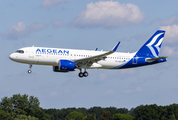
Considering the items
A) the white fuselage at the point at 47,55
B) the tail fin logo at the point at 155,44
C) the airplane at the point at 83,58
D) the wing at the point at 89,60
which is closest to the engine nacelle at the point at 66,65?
the airplane at the point at 83,58

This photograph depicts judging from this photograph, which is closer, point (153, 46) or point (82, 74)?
point (82, 74)

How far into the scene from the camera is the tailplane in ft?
202

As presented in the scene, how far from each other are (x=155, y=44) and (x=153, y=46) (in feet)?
2.70

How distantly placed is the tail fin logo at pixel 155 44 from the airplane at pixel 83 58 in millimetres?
218

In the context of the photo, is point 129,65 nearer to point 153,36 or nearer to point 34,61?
point 153,36

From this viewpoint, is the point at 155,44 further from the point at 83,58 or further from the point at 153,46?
the point at 83,58

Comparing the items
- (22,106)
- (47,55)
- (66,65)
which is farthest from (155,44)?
(22,106)

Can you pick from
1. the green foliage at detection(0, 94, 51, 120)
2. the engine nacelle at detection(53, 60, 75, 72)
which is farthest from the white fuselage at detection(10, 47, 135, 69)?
the green foliage at detection(0, 94, 51, 120)

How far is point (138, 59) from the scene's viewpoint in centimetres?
5903

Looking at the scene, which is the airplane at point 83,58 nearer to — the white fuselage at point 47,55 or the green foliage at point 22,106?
the white fuselage at point 47,55

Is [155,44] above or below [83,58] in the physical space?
above

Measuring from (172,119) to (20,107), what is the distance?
5726 centimetres

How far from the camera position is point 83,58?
177 ft

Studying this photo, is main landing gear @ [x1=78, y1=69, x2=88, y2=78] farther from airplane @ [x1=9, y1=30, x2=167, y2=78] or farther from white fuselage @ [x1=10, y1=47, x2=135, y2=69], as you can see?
white fuselage @ [x1=10, y1=47, x2=135, y2=69]
